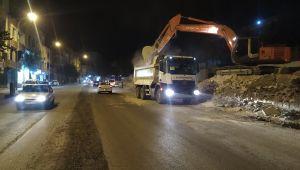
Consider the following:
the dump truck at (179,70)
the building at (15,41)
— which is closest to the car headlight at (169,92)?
the dump truck at (179,70)

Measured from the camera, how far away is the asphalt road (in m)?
9.01

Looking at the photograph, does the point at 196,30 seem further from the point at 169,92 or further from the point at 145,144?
the point at 145,144

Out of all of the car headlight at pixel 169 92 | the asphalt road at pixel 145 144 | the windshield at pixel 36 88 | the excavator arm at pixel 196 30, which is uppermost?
the excavator arm at pixel 196 30

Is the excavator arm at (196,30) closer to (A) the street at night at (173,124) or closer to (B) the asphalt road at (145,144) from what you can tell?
(A) the street at night at (173,124)

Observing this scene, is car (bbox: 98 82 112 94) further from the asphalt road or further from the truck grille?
the asphalt road

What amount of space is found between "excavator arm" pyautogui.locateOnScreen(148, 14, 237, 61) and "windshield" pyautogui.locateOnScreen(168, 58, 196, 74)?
7.30 feet

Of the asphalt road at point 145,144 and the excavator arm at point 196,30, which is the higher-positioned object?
the excavator arm at point 196,30

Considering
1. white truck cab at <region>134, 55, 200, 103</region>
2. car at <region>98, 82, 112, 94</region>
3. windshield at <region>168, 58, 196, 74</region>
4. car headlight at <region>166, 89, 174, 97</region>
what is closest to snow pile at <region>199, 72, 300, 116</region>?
white truck cab at <region>134, 55, 200, 103</region>

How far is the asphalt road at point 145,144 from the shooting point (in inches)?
355

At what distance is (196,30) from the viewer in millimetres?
28734

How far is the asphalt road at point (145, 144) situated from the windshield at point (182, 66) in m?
10.8

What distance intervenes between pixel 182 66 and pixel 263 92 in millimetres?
5769

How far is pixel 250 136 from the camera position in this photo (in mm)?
13320

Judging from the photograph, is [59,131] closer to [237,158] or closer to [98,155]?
[98,155]
